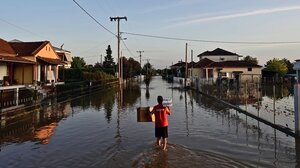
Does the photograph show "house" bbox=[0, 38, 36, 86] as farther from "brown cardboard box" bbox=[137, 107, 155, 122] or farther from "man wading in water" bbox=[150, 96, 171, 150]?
"man wading in water" bbox=[150, 96, 171, 150]

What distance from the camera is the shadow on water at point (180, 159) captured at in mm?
7523

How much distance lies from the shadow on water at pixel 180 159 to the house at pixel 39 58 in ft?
85.3

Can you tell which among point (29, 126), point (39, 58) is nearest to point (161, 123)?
point (29, 126)

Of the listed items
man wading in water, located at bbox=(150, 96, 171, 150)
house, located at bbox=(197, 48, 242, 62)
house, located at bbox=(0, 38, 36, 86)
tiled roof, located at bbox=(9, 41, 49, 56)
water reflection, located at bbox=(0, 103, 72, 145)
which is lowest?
water reflection, located at bbox=(0, 103, 72, 145)

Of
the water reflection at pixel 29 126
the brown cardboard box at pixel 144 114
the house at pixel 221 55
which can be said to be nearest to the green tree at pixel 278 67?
the house at pixel 221 55

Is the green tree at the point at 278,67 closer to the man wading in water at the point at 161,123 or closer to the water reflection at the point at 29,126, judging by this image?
the water reflection at the point at 29,126

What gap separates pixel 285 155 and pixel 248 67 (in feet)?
179

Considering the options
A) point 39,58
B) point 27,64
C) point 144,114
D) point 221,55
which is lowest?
point 144,114

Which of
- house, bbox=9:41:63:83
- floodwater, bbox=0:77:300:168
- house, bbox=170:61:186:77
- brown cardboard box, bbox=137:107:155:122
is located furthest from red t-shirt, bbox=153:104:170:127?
house, bbox=170:61:186:77

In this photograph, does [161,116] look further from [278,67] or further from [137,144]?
[278,67]

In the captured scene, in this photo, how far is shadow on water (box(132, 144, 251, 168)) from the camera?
296 inches

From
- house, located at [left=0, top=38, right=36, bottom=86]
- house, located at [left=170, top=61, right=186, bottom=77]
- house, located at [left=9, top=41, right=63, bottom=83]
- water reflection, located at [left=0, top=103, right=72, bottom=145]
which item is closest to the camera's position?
water reflection, located at [left=0, top=103, right=72, bottom=145]

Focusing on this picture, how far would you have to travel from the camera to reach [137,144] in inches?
386

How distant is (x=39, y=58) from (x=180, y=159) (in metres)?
29.7
